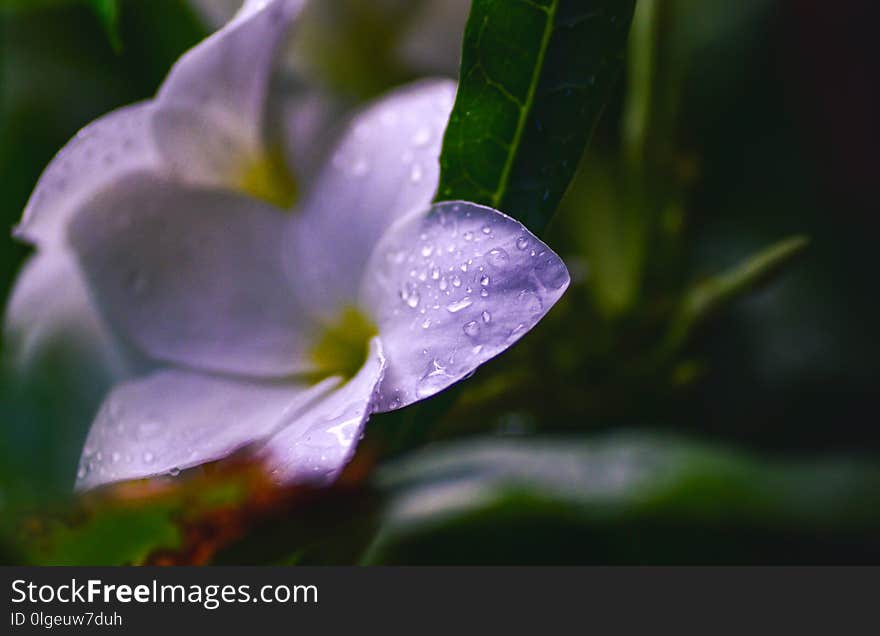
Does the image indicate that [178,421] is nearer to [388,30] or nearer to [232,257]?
[232,257]

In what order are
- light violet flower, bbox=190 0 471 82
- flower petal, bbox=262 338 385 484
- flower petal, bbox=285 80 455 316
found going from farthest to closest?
light violet flower, bbox=190 0 471 82 → flower petal, bbox=285 80 455 316 → flower petal, bbox=262 338 385 484

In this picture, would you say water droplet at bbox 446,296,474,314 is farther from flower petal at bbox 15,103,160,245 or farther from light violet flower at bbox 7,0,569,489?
flower petal at bbox 15,103,160,245

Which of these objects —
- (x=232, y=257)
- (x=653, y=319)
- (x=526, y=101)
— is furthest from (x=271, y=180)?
(x=653, y=319)

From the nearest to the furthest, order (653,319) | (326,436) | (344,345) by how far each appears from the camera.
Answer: (326,436)
(344,345)
(653,319)

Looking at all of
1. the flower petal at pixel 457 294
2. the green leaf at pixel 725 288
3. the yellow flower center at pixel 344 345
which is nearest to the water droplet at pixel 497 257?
the flower petal at pixel 457 294

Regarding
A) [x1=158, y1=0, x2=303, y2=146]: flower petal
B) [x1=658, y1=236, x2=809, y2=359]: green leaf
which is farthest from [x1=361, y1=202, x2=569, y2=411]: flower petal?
[x1=658, y1=236, x2=809, y2=359]: green leaf
